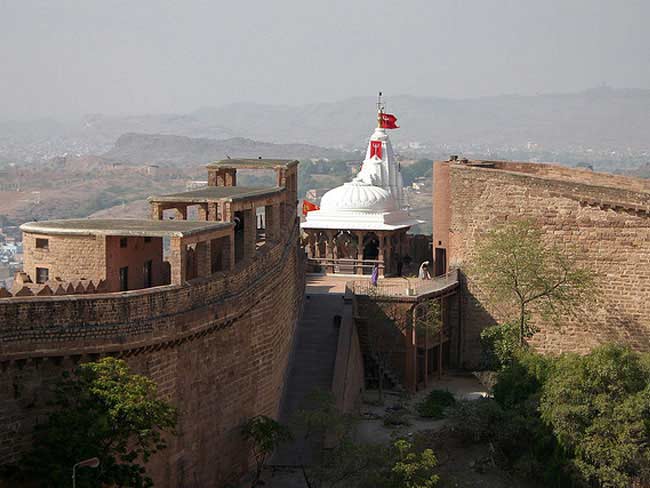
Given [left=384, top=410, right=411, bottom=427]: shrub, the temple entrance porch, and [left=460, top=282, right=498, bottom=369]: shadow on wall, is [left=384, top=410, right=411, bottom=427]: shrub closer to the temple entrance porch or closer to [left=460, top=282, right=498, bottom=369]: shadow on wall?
[left=460, top=282, right=498, bottom=369]: shadow on wall

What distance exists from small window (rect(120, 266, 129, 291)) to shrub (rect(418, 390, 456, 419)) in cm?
964

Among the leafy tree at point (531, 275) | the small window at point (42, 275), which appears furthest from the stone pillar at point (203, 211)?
the leafy tree at point (531, 275)

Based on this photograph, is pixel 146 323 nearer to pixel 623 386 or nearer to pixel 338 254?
pixel 623 386

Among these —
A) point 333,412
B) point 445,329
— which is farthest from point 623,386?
point 445,329

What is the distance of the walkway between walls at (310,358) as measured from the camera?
26.0m

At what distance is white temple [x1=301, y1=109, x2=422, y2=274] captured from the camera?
124ft

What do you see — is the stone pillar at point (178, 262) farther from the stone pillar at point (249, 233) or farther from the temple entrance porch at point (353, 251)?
the temple entrance porch at point (353, 251)

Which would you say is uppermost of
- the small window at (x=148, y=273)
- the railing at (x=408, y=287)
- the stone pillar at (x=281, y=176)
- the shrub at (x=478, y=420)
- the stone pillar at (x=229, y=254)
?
the stone pillar at (x=281, y=176)

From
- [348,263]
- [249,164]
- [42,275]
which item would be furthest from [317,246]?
[42,275]

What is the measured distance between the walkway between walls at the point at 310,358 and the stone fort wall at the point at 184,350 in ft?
1.99

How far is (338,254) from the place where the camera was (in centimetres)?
3847

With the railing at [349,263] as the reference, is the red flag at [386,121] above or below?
above

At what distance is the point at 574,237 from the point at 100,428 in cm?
1720

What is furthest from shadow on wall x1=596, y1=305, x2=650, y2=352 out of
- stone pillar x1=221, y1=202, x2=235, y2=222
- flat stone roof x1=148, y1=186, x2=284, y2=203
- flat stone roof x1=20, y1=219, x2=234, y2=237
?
flat stone roof x1=20, y1=219, x2=234, y2=237
